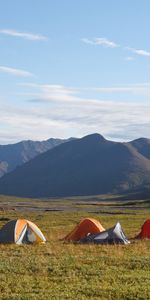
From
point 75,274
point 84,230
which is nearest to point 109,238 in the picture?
point 84,230

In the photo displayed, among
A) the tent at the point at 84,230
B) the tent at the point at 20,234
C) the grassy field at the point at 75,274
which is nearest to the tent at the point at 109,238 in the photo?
the tent at the point at 84,230

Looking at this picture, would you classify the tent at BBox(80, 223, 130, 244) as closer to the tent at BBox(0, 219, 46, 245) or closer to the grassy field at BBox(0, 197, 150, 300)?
the tent at BBox(0, 219, 46, 245)

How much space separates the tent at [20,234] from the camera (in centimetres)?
3303

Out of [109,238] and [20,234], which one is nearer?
[109,238]

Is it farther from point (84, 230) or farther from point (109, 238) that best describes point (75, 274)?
point (84, 230)

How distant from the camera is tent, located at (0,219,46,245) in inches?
1300

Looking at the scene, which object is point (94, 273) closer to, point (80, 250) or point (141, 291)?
point (141, 291)

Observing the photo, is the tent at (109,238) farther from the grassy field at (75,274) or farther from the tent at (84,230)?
the grassy field at (75,274)

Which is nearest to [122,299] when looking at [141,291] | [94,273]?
[141,291]

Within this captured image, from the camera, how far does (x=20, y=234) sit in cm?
3328

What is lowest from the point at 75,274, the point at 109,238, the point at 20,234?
the point at 75,274

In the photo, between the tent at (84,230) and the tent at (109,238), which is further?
the tent at (84,230)

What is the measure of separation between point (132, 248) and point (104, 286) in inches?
495

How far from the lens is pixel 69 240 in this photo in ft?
114
